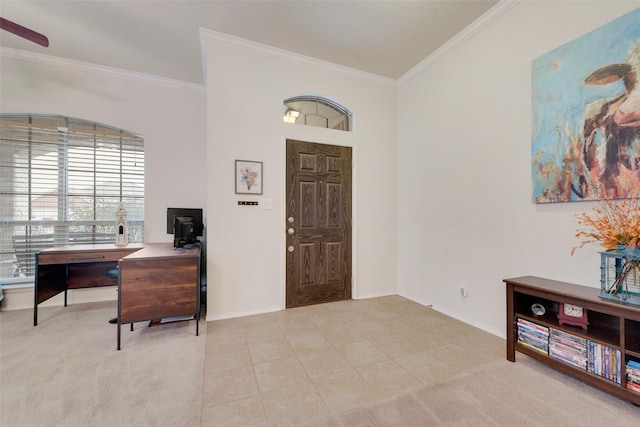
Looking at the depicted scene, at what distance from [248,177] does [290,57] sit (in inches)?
62.6

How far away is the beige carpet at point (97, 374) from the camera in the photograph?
1.48m

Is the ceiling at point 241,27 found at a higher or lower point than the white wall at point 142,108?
higher

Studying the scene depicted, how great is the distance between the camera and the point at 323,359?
6.68 feet

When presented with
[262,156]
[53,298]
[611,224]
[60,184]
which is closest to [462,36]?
[611,224]

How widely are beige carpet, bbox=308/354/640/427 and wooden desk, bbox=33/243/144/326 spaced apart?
284cm

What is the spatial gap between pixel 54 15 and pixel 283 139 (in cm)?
250

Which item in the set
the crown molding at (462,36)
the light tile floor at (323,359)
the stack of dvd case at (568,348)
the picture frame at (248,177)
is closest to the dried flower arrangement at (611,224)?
the stack of dvd case at (568,348)

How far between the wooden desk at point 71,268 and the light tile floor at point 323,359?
1430 millimetres

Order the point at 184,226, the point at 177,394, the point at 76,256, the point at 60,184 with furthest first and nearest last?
the point at 60,184
the point at 184,226
the point at 76,256
the point at 177,394

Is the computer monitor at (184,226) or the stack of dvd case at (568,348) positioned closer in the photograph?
the stack of dvd case at (568,348)

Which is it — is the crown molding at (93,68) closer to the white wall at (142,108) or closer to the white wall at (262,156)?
the white wall at (142,108)

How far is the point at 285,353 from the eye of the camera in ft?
6.98

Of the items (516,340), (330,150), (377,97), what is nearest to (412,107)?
(377,97)

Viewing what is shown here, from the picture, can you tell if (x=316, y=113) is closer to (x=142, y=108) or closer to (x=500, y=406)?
(x=142, y=108)
